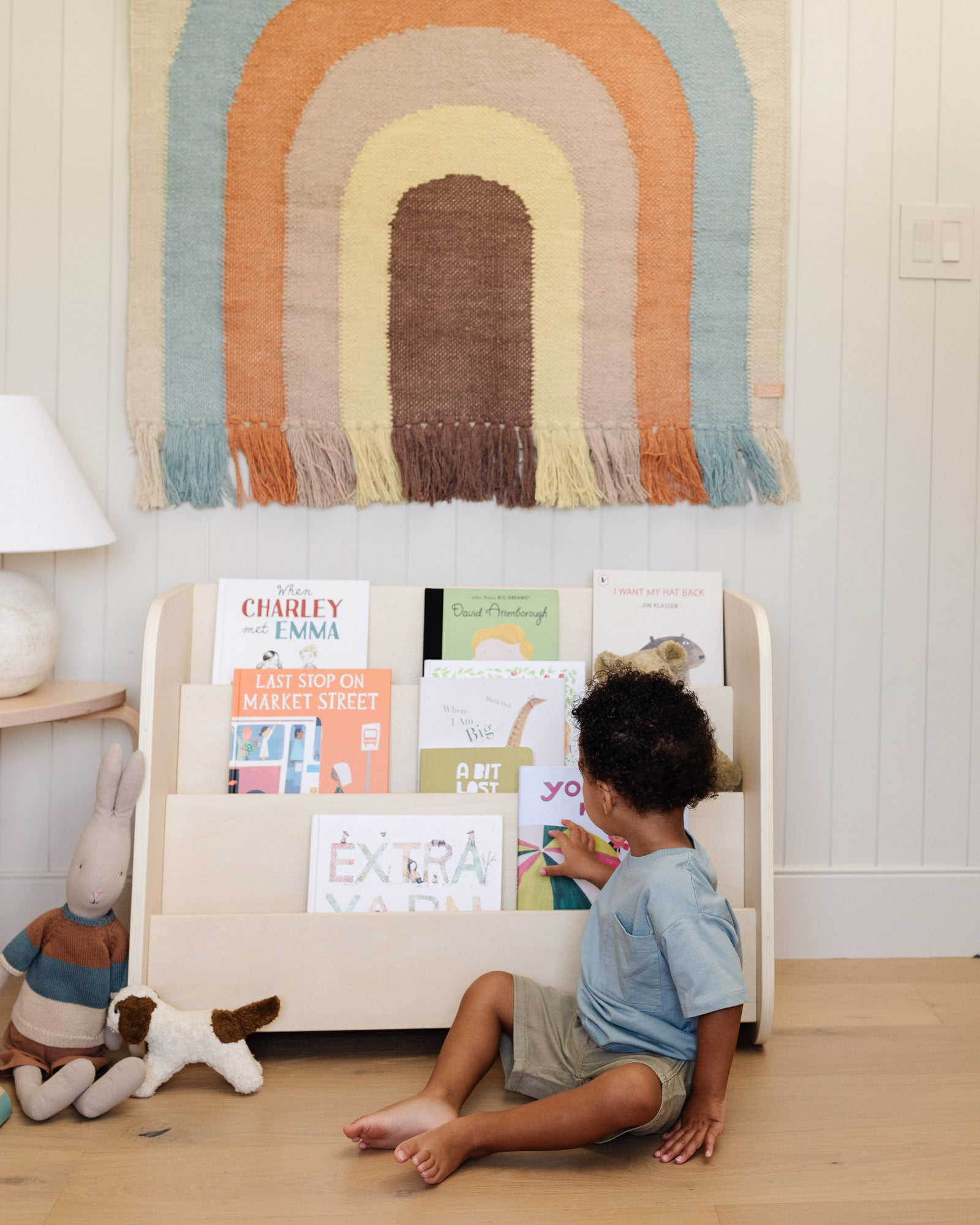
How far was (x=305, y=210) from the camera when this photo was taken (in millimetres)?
1684

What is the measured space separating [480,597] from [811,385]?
0.70 meters

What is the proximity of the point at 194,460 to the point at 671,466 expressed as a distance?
81 cm

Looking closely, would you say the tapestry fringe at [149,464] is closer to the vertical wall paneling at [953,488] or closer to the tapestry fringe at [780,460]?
the tapestry fringe at [780,460]

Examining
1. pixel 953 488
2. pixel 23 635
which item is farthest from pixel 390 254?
pixel 953 488

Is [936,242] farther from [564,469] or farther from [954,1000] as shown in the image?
[954,1000]

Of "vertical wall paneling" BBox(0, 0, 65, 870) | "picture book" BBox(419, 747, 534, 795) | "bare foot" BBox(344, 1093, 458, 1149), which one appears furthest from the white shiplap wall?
"bare foot" BBox(344, 1093, 458, 1149)

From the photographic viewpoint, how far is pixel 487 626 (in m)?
1.68

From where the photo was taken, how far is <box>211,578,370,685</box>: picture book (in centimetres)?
163

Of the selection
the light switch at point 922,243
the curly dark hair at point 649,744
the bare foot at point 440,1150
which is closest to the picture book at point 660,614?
the curly dark hair at point 649,744

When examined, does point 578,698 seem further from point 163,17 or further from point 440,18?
point 163,17

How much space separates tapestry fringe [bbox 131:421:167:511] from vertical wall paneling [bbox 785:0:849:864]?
110 centimetres

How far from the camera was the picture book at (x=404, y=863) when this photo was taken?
147 centimetres

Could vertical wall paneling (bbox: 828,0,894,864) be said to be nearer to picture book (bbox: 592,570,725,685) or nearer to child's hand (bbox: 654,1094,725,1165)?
picture book (bbox: 592,570,725,685)

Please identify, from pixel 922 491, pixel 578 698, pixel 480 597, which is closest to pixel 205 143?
pixel 480 597
